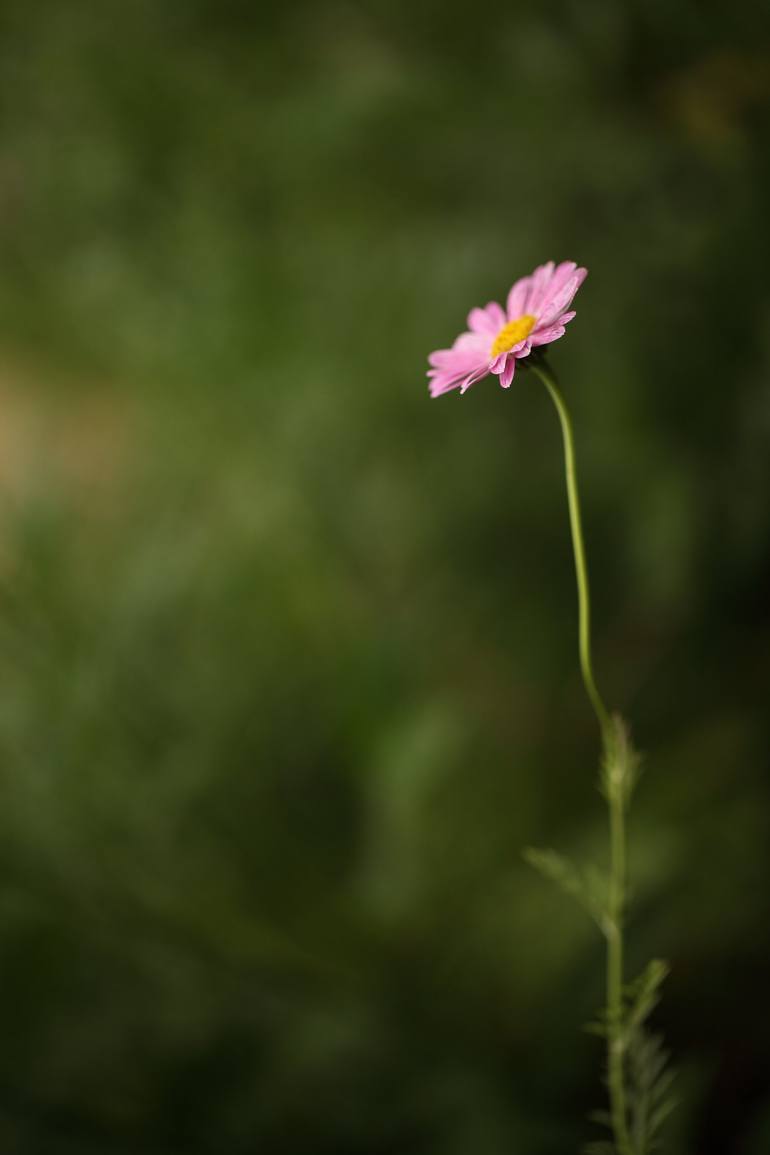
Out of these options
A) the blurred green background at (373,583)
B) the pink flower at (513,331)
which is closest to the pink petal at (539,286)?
the pink flower at (513,331)

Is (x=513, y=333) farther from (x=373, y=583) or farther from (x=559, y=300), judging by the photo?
(x=373, y=583)

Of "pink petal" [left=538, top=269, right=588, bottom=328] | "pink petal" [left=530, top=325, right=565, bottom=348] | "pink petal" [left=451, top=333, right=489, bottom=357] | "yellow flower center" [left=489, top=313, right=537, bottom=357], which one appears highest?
"pink petal" [left=451, top=333, right=489, bottom=357]

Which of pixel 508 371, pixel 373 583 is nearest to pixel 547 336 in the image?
pixel 508 371

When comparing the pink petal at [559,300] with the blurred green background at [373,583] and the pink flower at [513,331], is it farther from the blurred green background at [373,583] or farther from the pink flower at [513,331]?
the blurred green background at [373,583]

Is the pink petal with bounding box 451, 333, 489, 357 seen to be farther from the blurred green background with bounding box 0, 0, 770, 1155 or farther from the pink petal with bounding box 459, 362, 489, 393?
the blurred green background with bounding box 0, 0, 770, 1155

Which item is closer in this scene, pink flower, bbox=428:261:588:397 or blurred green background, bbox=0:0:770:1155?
pink flower, bbox=428:261:588:397

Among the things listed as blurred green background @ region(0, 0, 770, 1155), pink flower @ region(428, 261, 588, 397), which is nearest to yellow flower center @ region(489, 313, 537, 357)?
pink flower @ region(428, 261, 588, 397)
